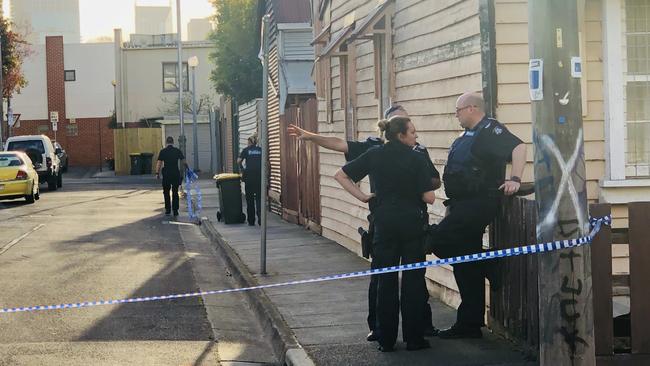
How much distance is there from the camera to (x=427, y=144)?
439 inches

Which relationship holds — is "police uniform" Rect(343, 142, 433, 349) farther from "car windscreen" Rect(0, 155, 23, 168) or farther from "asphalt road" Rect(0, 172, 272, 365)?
"car windscreen" Rect(0, 155, 23, 168)

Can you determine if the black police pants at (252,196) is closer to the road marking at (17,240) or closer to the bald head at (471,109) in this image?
the road marking at (17,240)

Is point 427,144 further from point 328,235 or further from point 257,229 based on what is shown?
point 257,229

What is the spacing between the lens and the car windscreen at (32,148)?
36969 mm

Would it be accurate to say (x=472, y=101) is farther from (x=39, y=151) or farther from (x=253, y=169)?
(x=39, y=151)

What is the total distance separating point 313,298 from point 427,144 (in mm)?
1943

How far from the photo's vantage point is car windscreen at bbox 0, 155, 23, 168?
29516mm

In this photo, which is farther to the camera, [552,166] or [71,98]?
[71,98]

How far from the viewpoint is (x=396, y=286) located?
26.9 feet

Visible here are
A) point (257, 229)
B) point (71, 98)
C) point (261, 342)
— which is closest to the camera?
point (261, 342)

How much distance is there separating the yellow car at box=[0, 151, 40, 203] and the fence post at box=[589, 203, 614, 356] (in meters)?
24.0

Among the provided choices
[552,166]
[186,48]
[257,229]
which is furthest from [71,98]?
[552,166]

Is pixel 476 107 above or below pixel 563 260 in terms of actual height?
above

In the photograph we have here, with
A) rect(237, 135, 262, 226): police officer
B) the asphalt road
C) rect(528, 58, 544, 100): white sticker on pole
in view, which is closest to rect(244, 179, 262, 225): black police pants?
rect(237, 135, 262, 226): police officer
